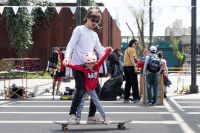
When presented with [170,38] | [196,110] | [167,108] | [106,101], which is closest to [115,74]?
[106,101]

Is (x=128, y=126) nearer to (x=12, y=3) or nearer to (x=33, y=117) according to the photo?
(x=33, y=117)

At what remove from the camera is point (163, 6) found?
12.0m

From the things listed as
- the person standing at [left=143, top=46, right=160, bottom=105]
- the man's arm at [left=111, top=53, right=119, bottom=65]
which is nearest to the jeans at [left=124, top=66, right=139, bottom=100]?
the person standing at [left=143, top=46, right=160, bottom=105]

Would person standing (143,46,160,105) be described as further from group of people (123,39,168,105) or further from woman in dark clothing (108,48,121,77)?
woman in dark clothing (108,48,121,77)

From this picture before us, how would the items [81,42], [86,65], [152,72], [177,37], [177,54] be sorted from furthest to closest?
[177,37] < [177,54] < [152,72] < [81,42] < [86,65]

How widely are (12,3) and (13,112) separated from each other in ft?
60.8

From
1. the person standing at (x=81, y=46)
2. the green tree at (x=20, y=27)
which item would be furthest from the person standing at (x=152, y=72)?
the green tree at (x=20, y=27)

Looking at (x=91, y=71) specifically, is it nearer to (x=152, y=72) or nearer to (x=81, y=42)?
(x=81, y=42)

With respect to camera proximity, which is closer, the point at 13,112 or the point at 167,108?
the point at 13,112

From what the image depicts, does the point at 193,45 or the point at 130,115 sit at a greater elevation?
the point at 193,45

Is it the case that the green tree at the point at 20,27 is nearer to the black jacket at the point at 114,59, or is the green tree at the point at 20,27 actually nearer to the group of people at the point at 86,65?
the black jacket at the point at 114,59

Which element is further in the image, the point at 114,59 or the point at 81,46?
the point at 114,59

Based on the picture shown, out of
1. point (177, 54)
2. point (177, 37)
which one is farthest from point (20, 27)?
point (177, 37)

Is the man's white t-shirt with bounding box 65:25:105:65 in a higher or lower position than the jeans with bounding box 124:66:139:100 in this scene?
higher
